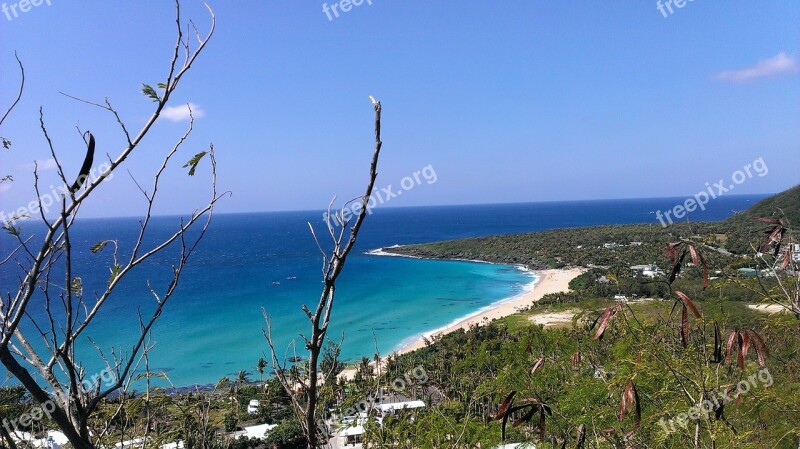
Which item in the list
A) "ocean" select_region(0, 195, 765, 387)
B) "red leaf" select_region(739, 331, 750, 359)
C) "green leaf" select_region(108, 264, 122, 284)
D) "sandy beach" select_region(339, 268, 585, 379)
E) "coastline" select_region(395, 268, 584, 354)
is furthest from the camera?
"coastline" select_region(395, 268, 584, 354)

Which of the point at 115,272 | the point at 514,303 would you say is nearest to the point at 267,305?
the point at 514,303

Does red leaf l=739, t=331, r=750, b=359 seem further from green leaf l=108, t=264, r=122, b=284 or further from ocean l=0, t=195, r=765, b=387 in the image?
ocean l=0, t=195, r=765, b=387

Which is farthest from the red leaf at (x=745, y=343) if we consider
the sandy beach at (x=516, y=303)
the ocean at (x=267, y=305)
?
the sandy beach at (x=516, y=303)

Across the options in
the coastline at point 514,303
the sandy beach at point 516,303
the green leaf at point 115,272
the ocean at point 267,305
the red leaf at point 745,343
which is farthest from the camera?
the coastline at point 514,303

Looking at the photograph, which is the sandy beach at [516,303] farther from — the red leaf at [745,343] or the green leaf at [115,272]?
the green leaf at [115,272]

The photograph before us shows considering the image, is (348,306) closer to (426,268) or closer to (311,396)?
(426,268)

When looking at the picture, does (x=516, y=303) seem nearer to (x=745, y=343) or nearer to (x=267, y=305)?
(x=267, y=305)

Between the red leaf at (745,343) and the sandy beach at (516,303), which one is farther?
the sandy beach at (516,303)

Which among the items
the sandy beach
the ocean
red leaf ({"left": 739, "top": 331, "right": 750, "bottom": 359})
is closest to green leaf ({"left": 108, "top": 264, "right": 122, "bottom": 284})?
red leaf ({"left": 739, "top": 331, "right": 750, "bottom": 359})
